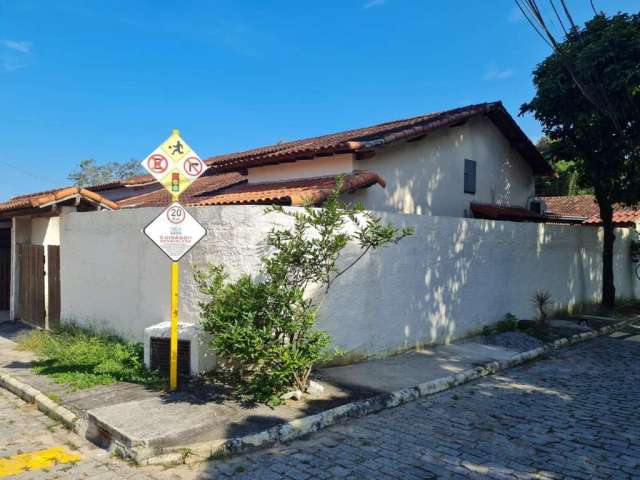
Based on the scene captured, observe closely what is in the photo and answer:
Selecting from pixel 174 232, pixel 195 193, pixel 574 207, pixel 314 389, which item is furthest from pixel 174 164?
pixel 574 207

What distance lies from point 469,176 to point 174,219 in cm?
881

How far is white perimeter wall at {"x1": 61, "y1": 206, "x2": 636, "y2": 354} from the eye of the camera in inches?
257

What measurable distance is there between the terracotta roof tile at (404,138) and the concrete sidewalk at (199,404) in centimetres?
428

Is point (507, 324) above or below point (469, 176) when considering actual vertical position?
below

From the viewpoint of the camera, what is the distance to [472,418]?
5430mm

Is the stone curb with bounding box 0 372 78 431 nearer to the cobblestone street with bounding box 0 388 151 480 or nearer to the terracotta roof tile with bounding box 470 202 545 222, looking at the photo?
the cobblestone street with bounding box 0 388 151 480

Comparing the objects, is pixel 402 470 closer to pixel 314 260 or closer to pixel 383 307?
pixel 314 260

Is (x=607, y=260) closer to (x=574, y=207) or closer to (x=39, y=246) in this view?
(x=574, y=207)

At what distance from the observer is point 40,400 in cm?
565

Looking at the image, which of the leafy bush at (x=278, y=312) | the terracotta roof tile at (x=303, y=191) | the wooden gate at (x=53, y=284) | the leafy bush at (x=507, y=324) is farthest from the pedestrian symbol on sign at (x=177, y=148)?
the leafy bush at (x=507, y=324)

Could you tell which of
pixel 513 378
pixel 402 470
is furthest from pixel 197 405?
pixel 513 378

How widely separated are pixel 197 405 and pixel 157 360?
4.93ft

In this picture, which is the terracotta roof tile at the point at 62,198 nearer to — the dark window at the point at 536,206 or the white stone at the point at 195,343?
the white stone at the point at 195,343

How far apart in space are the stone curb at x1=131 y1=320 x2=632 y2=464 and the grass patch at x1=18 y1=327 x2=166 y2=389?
1.67 meters
